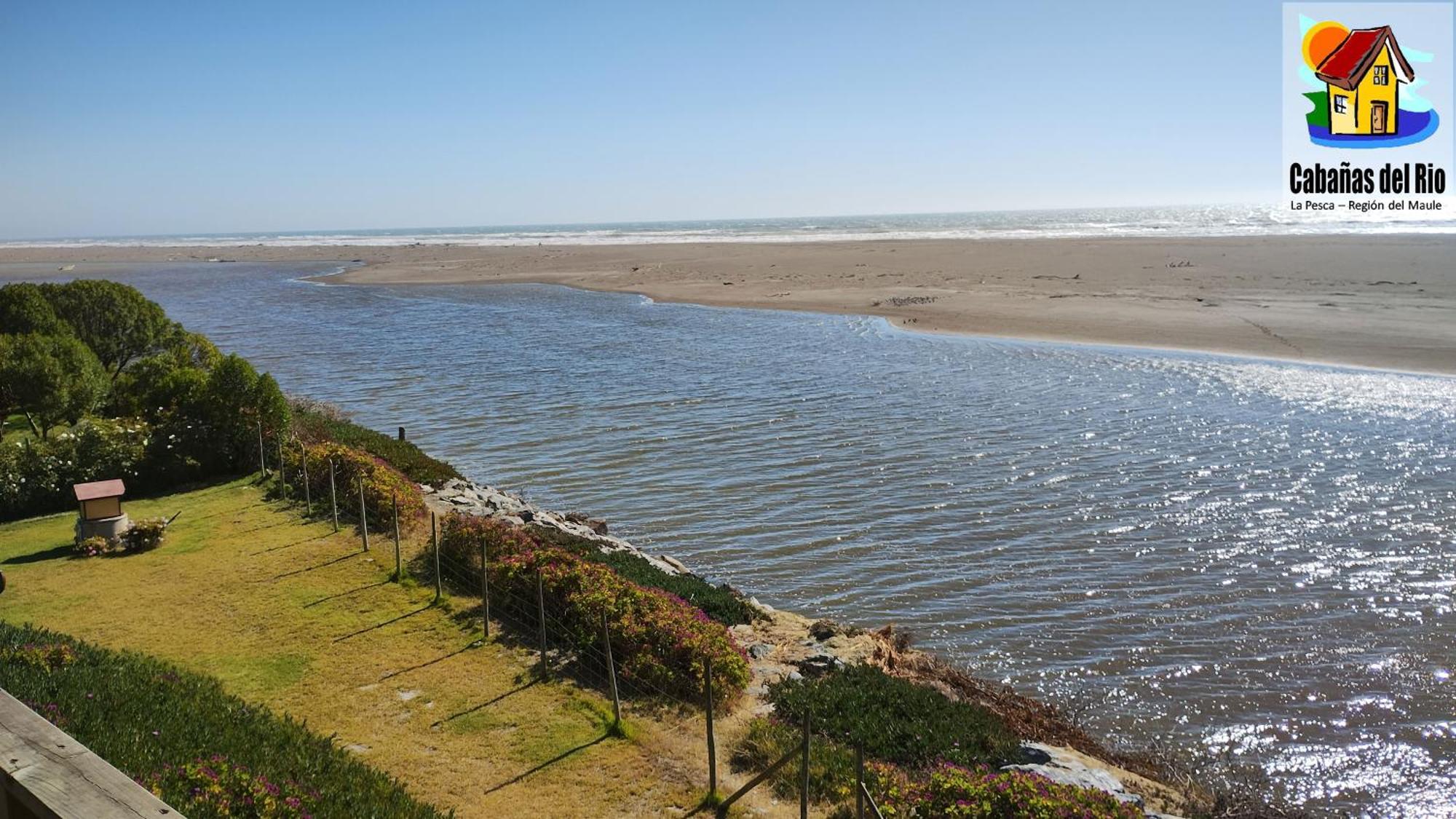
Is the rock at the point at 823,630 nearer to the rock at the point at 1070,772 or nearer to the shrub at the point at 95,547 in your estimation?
the rock at the point at 1070,772

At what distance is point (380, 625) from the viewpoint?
13586 mm

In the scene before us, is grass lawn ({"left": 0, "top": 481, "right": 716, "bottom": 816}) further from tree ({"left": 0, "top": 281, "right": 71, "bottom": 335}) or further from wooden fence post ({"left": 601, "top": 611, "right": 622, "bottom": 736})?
tree ({"left": 0, "top": 281, "right": 71, "bottom": 335})

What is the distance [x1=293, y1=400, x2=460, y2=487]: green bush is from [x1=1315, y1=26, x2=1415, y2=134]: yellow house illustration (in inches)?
1216

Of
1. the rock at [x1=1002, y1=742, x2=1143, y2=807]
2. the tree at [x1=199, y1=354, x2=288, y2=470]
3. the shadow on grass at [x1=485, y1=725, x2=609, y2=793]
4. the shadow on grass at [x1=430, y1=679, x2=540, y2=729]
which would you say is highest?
the tree at [x1=199, y1=354, x2=288, y2=470]

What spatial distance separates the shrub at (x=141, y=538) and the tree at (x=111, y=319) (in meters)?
13.4

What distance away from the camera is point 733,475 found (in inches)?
878

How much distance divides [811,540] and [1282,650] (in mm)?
8012

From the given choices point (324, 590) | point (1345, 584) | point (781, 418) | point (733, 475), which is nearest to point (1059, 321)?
point (781, 418)

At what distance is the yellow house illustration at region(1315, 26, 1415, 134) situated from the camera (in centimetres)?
3081

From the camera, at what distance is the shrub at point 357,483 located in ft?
58.6

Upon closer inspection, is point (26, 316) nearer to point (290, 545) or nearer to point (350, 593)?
point (290, 545)

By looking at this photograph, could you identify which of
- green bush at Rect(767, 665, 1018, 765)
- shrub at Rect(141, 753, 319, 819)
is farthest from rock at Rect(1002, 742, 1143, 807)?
shrub at Rect(141, 753, 319, 819)

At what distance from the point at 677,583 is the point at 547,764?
16.4 ft

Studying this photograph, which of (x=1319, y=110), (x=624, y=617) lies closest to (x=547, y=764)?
(x=624, y=617)
